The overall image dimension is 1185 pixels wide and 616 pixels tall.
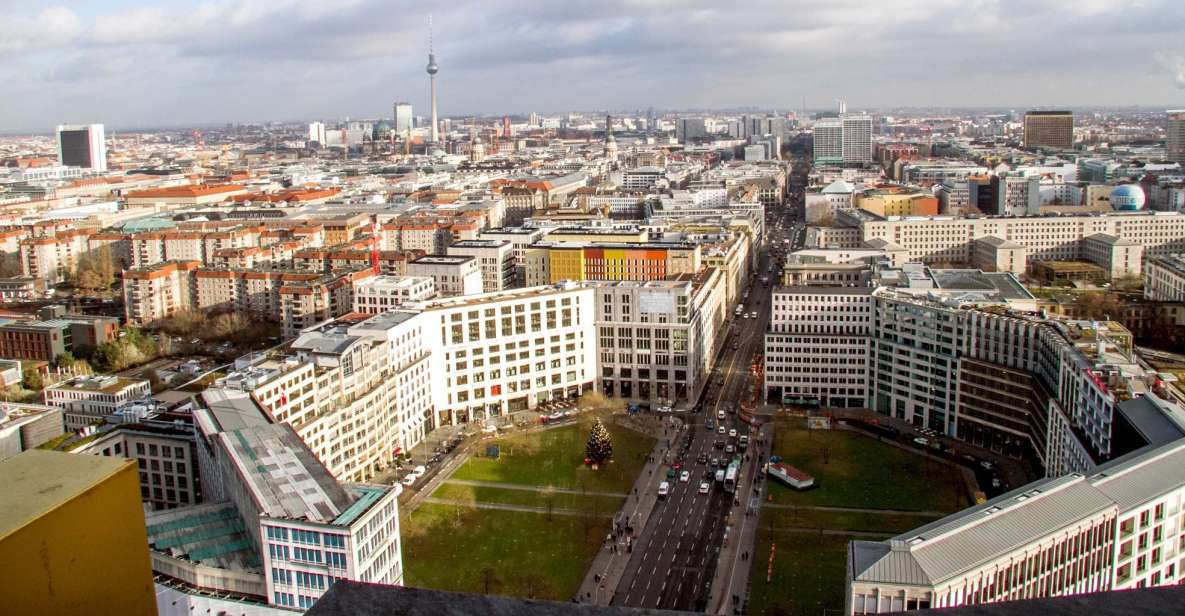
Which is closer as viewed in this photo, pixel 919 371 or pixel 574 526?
pixel 574 526

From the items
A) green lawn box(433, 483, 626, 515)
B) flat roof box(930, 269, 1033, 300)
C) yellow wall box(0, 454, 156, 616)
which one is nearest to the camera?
yellow wall box(0, 454, 156, 616)

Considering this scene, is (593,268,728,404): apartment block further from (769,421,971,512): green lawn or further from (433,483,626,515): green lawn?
(433,483,626,515): green lawn

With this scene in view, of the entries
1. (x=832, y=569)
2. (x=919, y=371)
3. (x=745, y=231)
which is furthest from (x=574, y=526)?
(x=745, y=231)

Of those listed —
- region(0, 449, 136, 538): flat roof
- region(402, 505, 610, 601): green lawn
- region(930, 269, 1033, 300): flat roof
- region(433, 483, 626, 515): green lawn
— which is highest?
region(0, 449, 136, 538): flat roof

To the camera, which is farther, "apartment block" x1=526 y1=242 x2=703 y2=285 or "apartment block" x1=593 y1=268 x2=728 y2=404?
"apartment block" x1=526 y1=242 x2=703 y2=285

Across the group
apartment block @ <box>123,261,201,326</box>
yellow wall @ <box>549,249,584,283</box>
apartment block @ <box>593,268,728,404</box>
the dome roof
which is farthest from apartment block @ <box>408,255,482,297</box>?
the dome roof

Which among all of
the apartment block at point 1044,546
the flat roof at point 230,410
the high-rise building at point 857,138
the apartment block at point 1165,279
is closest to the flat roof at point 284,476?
the flat roof at point 230,410

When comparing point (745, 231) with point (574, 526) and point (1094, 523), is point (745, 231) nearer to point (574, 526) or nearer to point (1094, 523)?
point (574, 526)

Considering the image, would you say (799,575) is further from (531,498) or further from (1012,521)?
(531,498)

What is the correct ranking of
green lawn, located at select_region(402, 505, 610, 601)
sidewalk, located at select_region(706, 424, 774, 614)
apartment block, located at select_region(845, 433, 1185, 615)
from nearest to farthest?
apartment block, located at select_region(845, 433, 1185, 615) → sidewalk, located at select_region(706, 424, 774, 614) → green lawn, located at select_region(402, 505, 610, 601)
